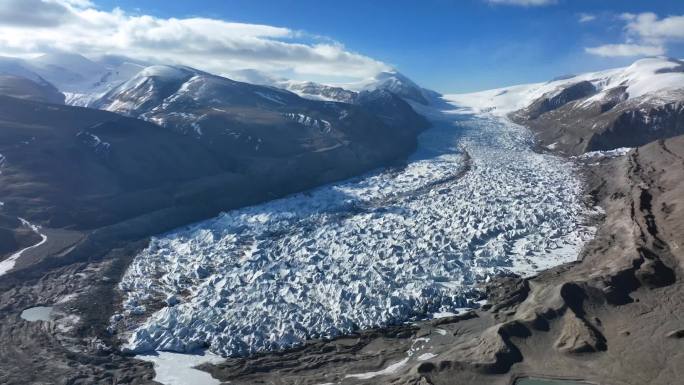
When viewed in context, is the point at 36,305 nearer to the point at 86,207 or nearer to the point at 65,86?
the point at 86,207

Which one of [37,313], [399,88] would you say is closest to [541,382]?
[37,313]

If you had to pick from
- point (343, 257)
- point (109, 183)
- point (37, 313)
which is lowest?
point (37, 313)

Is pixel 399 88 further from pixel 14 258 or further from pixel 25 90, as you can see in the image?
pixel 14 258

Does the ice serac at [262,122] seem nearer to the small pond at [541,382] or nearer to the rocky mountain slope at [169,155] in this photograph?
the rocky mountain slope at [169,155]

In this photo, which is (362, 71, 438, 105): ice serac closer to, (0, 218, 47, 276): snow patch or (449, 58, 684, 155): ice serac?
(449, 58, 684, 155): ice serac

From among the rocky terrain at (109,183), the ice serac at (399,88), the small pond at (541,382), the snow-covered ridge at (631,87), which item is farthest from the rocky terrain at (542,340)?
the ice serac at (399,88)

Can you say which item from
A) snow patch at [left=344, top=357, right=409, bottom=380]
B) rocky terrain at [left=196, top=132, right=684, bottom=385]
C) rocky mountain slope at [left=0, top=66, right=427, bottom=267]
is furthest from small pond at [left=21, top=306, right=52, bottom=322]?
snow patch at [left=344, top=357, right=409, bottom=380]
